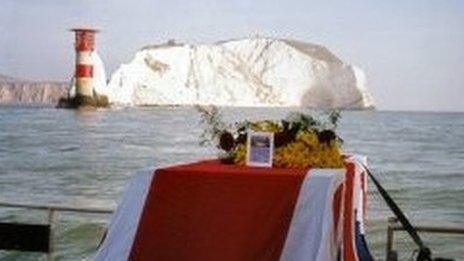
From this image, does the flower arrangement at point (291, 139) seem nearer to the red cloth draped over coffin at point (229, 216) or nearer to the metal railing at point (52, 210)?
the red cloth draped over coffin at point (229, 216)

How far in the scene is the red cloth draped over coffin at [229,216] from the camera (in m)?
3.98

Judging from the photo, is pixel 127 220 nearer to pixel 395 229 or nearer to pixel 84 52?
pixel 395 229

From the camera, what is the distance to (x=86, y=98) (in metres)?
109

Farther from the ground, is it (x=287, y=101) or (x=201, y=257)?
(x=201, y=257)

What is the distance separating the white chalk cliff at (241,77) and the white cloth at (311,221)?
143205mm

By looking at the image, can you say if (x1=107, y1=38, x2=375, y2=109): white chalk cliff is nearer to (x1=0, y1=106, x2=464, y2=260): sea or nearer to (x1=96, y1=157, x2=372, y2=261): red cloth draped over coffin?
(x1=0, y1=106, x2=464, y2=260): sea

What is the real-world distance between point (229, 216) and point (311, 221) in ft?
1.33

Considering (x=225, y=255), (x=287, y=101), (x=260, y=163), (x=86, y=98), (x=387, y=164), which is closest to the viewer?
(x=225, y=255)

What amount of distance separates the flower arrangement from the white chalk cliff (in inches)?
5597

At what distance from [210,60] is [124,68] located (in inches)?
803

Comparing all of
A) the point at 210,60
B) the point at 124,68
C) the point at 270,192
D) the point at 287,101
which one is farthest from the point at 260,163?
the point at 287,101

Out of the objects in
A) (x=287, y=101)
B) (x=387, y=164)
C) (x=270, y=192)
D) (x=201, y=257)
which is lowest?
(x=287, y=101)

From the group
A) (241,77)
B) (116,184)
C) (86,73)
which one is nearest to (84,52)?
(86,73)

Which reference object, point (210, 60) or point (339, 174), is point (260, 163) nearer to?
point (339, 174)
